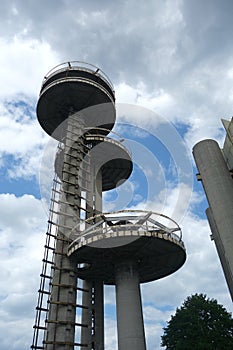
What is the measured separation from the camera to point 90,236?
97.9ft

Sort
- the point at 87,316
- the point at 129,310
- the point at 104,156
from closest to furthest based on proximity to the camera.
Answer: the point at 129,310 → the point at 87,316 → the point at 104,156

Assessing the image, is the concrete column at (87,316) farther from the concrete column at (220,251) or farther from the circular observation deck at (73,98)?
the circular observation deck at (73,98)

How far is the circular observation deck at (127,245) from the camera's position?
1106 inches

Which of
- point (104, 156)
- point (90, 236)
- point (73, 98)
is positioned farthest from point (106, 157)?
point (90, 236)

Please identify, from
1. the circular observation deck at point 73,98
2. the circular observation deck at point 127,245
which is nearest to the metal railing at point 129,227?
the circular observation deck at point 127,245

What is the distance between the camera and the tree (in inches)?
1355

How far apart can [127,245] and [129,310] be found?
5746mm

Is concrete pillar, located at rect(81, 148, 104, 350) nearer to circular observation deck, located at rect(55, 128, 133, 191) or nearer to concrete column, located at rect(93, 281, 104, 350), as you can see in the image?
concrete column, located at rect(93, 281, 104, 350)

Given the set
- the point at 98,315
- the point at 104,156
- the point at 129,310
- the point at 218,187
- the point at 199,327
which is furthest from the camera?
the point at 104,156

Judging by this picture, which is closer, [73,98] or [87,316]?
[87,316]

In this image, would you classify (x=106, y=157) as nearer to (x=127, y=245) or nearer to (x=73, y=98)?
(x=73, y=98)

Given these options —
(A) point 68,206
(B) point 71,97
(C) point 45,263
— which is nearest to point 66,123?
(B) point 71,97

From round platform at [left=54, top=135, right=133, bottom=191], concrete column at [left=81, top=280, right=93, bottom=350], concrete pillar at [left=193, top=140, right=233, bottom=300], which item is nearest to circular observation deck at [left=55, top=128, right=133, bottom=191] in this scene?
round platform at [left=54, top=135, right=133, bottom=191]

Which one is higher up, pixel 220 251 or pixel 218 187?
pixel 220 251
